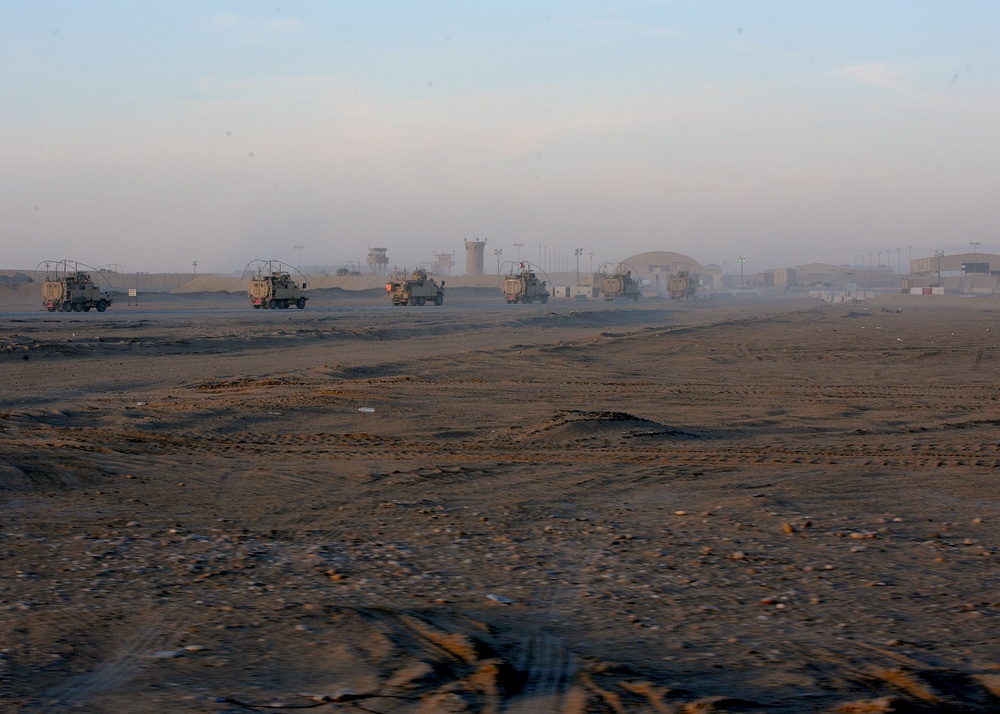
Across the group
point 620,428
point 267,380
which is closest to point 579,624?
point 620,428

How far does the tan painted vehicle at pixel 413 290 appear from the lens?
248 feet

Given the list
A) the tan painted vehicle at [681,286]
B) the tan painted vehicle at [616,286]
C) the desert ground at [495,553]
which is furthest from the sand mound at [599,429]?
the tan painted vehicle at [681,286]

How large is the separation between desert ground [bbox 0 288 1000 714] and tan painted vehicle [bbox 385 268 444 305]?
59315 mm

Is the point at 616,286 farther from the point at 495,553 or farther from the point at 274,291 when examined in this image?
the point at 495,553

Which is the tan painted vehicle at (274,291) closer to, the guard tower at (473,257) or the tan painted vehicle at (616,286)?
the tan painted vehicle at (616,286)

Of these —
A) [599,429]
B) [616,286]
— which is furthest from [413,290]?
[599,429]

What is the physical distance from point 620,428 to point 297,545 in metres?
6.22

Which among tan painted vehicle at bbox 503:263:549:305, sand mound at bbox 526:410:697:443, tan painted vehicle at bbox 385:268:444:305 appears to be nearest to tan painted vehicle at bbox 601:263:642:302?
tan painted vehicle at bbox 503:263:549:305

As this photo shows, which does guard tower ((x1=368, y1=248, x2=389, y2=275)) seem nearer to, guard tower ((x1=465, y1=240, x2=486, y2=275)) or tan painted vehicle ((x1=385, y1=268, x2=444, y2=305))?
guard tower ((x1=465, y1=240, x2=486, y2=275))

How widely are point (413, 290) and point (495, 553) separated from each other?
69.5m

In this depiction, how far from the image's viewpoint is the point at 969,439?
1215cm

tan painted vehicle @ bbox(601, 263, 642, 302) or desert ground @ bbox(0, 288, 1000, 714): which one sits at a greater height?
tan painted vehicle @ bbox(601, 263, 642, 302)

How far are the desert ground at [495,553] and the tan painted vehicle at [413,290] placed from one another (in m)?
59.3

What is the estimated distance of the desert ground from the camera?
4.55m
